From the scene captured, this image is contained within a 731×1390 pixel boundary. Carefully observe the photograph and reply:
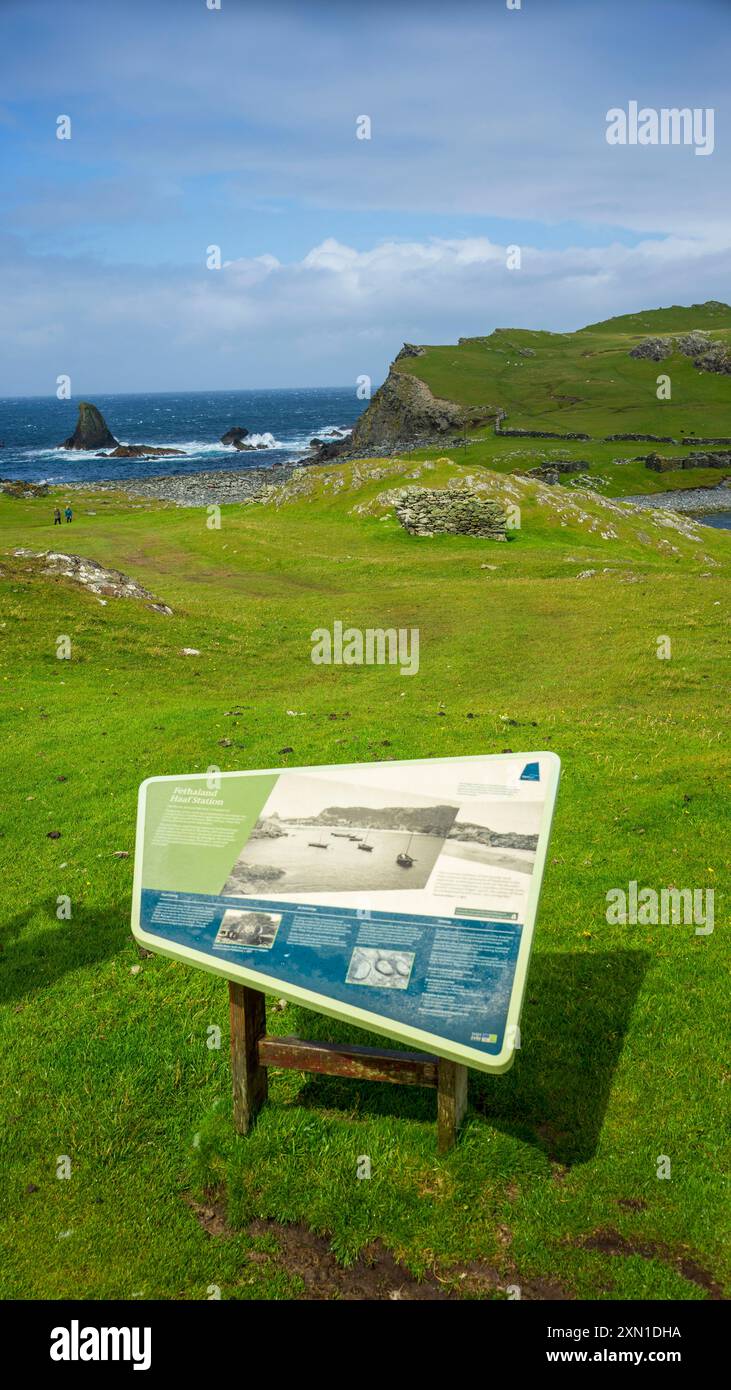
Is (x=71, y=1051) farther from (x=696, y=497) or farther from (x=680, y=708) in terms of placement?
(x=696, y=497)

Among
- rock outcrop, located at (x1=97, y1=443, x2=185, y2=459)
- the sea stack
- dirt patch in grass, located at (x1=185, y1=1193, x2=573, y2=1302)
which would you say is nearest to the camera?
dirt patch in grass, located at (x1=185, y1=1193, x2=573, y2=1302)

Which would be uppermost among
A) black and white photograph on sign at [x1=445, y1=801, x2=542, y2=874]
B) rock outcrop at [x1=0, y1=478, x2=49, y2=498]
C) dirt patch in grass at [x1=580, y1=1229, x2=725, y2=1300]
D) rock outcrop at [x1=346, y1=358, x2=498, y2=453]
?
rock outcrop at [x1=346, y1=358, x2=498, y2=453]

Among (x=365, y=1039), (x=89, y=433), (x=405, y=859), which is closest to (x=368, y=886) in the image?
(x=405, y=859)

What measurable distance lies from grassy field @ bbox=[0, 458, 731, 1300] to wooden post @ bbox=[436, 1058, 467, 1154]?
0.70 ft

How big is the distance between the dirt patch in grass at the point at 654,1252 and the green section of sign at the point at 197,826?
14.9 ft

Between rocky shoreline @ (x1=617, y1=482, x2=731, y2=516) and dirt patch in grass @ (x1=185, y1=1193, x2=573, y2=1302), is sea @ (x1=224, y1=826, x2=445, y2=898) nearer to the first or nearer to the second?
dirt patch in grass @ (x1=185, y1=1193, x2=573, y2=1302)

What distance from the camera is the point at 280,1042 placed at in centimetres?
873

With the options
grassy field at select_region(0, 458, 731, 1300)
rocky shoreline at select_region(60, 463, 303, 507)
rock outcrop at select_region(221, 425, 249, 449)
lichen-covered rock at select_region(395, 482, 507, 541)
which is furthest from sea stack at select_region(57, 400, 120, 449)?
grassy field at select_region(0, 458, 731, 1300)

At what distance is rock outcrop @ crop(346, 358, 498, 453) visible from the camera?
16688 cm

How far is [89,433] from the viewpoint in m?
176

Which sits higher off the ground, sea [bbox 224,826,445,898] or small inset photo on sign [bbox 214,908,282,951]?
sea [bbox 224,826,445,898]

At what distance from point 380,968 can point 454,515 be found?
5443cm

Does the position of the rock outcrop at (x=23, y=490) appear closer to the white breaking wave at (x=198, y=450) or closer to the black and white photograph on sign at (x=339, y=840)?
the white breaking wave at (x=198, y=450)

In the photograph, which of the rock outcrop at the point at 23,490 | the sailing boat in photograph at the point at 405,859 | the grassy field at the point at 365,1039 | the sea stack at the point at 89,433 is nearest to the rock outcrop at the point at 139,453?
the sea stack at the point at 89,433
